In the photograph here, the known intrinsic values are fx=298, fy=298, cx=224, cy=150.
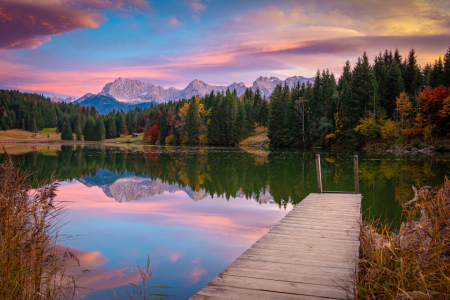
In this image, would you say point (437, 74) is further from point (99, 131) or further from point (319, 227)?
point (99, 131)

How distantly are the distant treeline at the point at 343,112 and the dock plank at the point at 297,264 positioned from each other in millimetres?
45685

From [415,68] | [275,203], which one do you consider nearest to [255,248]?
[275,203]

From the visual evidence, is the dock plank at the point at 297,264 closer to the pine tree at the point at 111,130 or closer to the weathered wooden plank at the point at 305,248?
the weathered wooden plank at the point at 305,248

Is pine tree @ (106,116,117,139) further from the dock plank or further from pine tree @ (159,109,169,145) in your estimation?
the dock plank

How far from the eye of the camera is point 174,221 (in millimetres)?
10680

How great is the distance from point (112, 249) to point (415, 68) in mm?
76321

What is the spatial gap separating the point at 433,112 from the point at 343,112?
14.7 m

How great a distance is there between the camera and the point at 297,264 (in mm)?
4633

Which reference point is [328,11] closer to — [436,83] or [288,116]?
[288,116]

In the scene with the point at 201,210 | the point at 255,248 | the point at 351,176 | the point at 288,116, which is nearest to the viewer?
the point at 255,248

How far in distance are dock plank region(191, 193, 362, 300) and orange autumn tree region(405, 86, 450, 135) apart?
45063 millimetres

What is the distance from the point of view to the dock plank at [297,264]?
3674 millimetres

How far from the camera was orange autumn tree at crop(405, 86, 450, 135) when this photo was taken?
42.5 m

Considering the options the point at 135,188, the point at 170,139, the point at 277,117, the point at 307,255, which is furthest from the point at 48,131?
the point at 307,255
